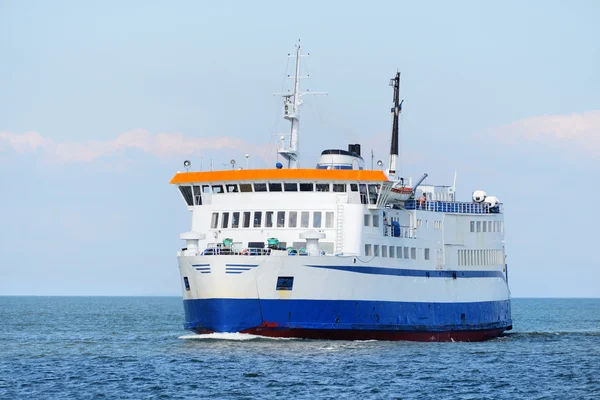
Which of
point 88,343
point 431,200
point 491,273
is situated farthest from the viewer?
point 491,273

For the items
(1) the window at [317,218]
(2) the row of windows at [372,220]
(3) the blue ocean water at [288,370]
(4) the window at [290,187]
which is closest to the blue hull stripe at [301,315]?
(3) the blue ocean water at [288,370]

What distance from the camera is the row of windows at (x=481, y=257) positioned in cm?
5553

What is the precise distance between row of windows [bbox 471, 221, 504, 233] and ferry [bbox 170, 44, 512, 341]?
1461 mm

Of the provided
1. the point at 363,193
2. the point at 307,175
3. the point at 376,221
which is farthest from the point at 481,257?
the point at 307,175

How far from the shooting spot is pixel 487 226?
→ 58312 mm

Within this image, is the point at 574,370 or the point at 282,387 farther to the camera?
the point at 574,370

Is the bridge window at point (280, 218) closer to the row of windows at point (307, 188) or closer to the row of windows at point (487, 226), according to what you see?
the row of windows at point (307, 188)

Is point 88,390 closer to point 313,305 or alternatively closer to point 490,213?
point 313,305

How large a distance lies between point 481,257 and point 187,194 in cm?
1707

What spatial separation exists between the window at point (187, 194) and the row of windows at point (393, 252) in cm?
870

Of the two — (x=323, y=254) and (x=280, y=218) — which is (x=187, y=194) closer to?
(x=280, y=218)

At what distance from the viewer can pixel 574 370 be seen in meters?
40.9

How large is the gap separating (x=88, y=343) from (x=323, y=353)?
14.5 m

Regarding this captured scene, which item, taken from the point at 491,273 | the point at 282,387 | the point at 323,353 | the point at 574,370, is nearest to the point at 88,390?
the point at 282,387
